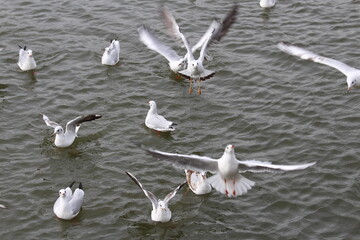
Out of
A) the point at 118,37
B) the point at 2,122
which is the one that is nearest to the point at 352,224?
the point at 2,122

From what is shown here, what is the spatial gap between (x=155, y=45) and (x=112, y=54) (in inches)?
44.2

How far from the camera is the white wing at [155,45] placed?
732 inches

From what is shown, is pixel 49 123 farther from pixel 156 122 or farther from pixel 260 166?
pixel 260 166

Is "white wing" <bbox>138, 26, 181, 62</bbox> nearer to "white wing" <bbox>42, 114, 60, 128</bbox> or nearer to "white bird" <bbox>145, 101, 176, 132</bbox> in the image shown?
"white bird" <bbox>145, 101, 176, 132</bbox>

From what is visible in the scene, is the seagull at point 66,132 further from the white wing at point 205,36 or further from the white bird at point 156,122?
the white wing at point 205,36

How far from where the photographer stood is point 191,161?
12734 millimetres

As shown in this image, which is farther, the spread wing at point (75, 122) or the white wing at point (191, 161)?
the spread wing at point (75, 122)

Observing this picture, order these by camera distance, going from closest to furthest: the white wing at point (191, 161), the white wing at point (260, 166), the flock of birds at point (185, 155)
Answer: the white wing at point (260, 166), the white wing at point (191, 161), the flock of birds at point (185, 155)

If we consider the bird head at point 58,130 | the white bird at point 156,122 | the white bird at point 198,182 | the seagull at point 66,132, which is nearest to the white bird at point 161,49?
the white bird at point 156,122

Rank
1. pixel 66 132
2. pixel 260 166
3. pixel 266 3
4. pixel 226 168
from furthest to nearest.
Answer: pixel 266 3, pixel 66 132, pixel 226 168, pixel 260 166

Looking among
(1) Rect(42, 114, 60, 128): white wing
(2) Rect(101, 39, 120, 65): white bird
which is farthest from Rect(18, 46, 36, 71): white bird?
(1) Rect(42, 114, 60, 128): white wing

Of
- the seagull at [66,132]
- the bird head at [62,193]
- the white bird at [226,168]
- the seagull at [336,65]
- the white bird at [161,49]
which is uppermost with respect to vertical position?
the seagull at [336,65]

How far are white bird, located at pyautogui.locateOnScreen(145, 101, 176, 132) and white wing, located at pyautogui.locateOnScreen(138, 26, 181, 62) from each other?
8.60ft

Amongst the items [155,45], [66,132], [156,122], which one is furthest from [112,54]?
[66,132]
